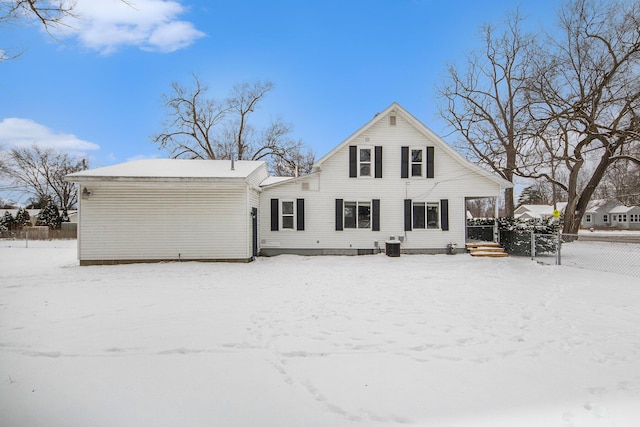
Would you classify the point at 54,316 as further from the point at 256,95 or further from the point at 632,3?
the point at 256,95

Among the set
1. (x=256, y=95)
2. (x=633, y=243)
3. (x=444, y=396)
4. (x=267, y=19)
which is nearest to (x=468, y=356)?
(x=444, y=396)

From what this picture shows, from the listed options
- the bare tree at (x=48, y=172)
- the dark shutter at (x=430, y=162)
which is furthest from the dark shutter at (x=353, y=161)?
the bare tree at (x=48, y=172)

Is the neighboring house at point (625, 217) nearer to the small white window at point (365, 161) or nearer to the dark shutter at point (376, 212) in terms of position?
the dark shutter at point (376, 212)

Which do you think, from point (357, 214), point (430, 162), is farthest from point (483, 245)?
point (357, 214)

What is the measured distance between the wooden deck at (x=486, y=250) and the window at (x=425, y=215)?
171 cm

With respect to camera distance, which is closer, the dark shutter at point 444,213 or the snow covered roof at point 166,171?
the snow covered roof at point 166,171

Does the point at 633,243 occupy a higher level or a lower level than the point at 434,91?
lower

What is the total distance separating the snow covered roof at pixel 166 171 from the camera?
11547 millimetres

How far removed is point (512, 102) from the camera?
2386 centimetres

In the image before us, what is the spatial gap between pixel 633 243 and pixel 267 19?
23.7 meters

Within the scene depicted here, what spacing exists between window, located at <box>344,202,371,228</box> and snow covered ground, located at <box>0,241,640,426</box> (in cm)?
674

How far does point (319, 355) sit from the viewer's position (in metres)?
4.04

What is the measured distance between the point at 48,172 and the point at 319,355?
51777 mm

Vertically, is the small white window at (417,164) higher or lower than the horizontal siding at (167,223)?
higher
